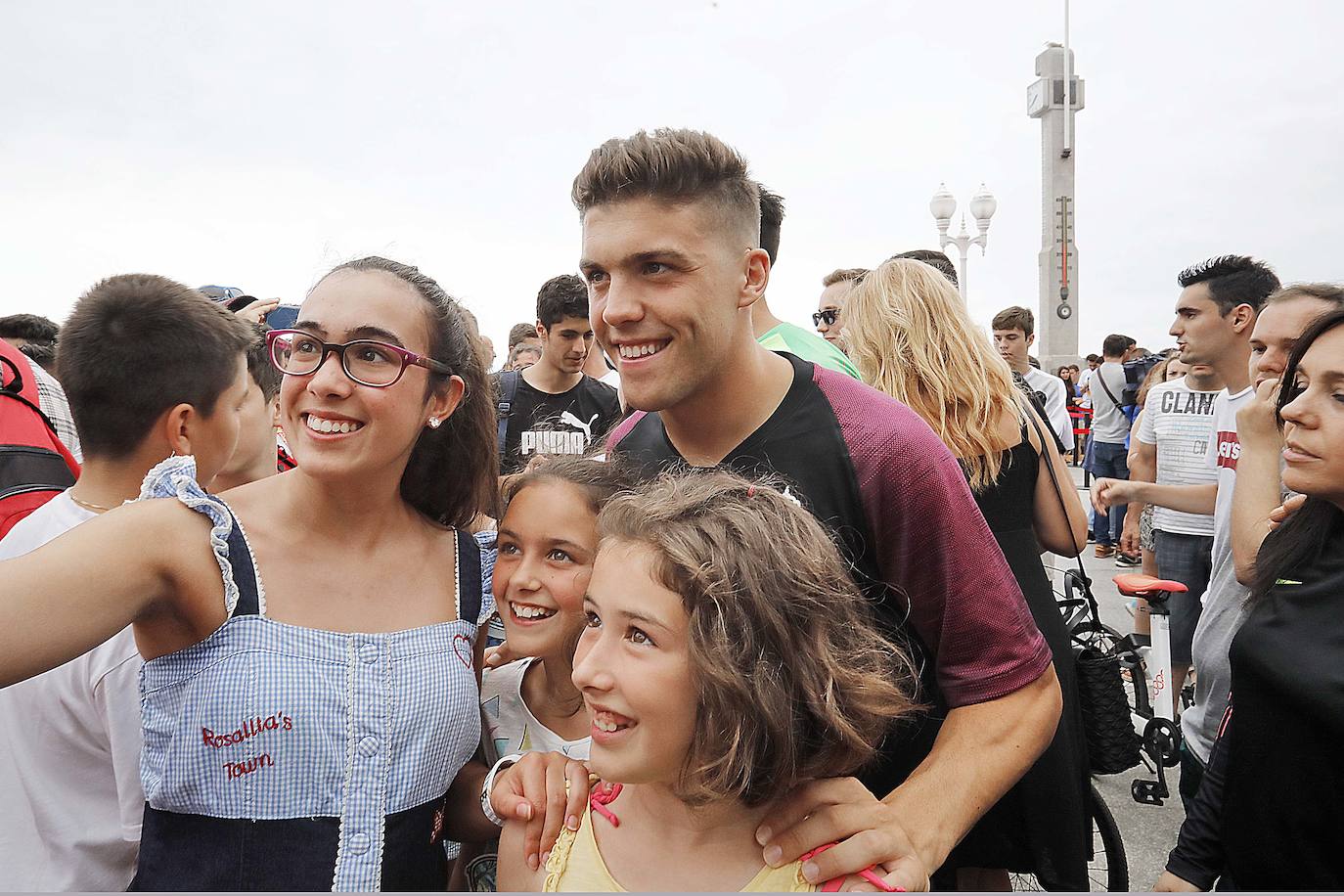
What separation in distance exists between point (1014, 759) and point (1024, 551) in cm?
140

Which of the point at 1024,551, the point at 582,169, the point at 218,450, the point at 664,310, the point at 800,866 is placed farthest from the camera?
the point at 1024,551

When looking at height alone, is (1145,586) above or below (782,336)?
below

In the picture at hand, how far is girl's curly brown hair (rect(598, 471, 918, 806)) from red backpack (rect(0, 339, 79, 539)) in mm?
1751

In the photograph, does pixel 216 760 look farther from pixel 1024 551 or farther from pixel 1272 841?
pixel 1024 551

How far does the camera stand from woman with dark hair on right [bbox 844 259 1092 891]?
2.72 metres

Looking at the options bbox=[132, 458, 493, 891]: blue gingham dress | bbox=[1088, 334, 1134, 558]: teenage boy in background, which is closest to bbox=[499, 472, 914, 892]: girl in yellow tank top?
bbox=[132, 458, 493, 891]: blue gingham dress

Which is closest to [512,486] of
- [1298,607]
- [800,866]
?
[800,866]

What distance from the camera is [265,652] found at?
145 cm

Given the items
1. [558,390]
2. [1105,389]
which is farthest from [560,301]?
[1105,389]

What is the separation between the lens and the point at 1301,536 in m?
1.85

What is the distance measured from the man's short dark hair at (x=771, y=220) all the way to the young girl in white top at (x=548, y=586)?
138 cm

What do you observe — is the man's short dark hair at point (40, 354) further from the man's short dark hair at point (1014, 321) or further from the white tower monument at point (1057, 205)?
the white tower monument at point (1057, 205)

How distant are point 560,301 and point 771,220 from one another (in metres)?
2.25

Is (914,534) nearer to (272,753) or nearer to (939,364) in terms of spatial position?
(272,753)
